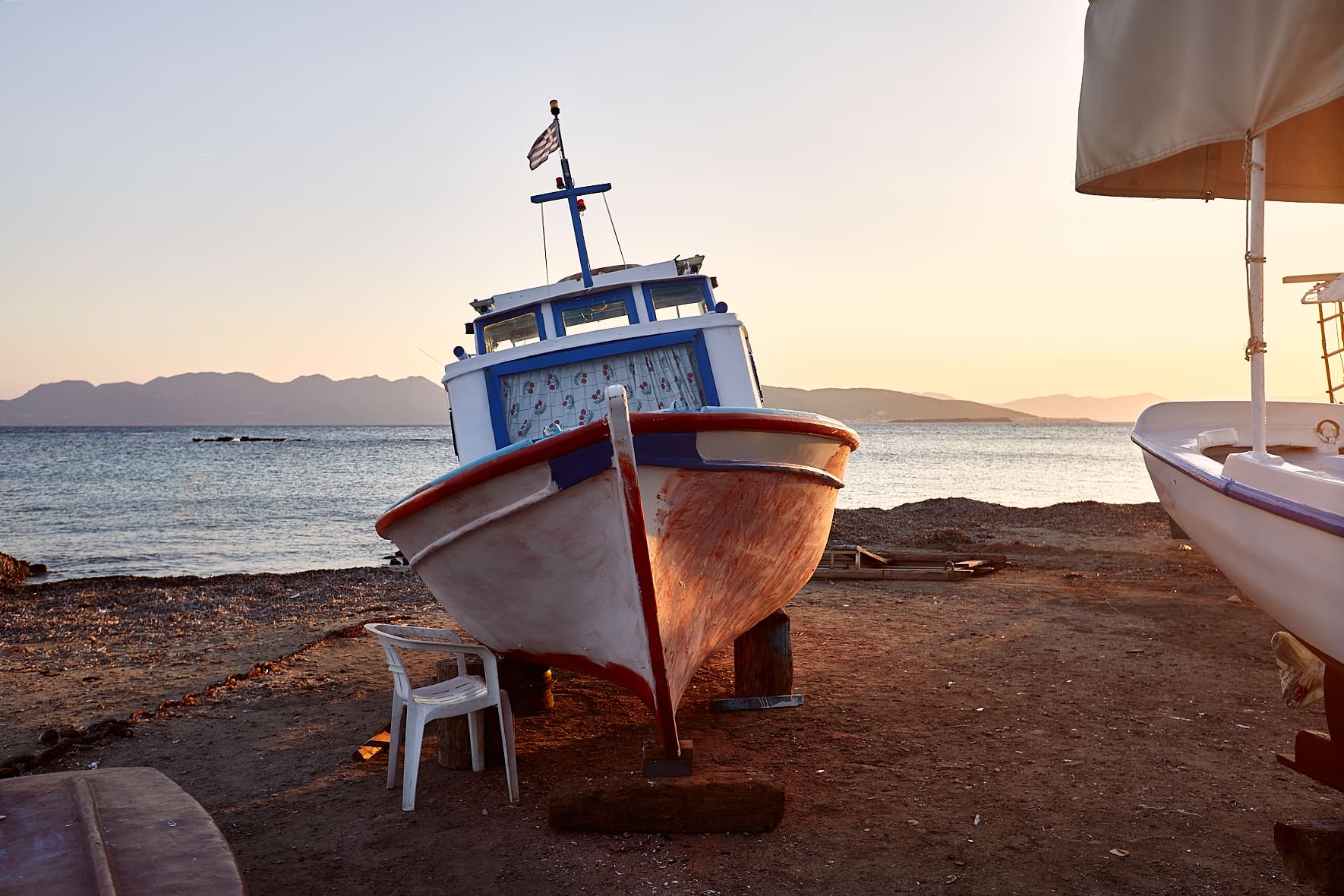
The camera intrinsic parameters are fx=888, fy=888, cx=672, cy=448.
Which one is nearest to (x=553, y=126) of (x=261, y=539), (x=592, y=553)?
(x=592, y=553)

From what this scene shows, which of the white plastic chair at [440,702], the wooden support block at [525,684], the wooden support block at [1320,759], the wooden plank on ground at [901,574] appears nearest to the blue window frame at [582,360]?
the wooden support block at [525,684]

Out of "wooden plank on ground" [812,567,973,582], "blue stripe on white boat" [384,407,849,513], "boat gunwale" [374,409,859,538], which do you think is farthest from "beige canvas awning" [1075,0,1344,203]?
"wooden plank on ground" [812,567,973,582]

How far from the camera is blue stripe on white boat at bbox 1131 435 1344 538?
3.44 meters

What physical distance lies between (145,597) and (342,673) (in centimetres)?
601

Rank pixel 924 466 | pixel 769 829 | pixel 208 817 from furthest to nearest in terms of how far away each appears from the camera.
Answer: pixel 924 466
pixel 769 829
pixel 208 817

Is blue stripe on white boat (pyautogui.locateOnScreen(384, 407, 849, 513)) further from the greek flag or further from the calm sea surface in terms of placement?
the calm sea surface

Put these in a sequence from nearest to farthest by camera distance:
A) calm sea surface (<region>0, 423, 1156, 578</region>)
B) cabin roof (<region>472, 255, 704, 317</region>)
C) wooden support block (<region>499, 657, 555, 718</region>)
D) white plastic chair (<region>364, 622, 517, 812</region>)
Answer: white plastic chair (<region>364, 622, 517, 812</region>)
wooden support block (<region>499, 657, 555, 718</region>)
cabin roof (<region>472, 255, 704, 317</region>)
calm sea surface (<region>0, 423, 1156, 578</region>)

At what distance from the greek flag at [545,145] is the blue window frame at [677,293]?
1.62 m

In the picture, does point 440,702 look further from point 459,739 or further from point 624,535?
point 624,535

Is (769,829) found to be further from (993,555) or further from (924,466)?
(924,466)

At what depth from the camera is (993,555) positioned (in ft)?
42.3

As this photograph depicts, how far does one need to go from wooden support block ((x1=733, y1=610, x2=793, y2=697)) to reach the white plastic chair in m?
1.90

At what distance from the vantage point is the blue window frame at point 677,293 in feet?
24.5

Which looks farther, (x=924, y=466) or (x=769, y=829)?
(x=924, y=466)
